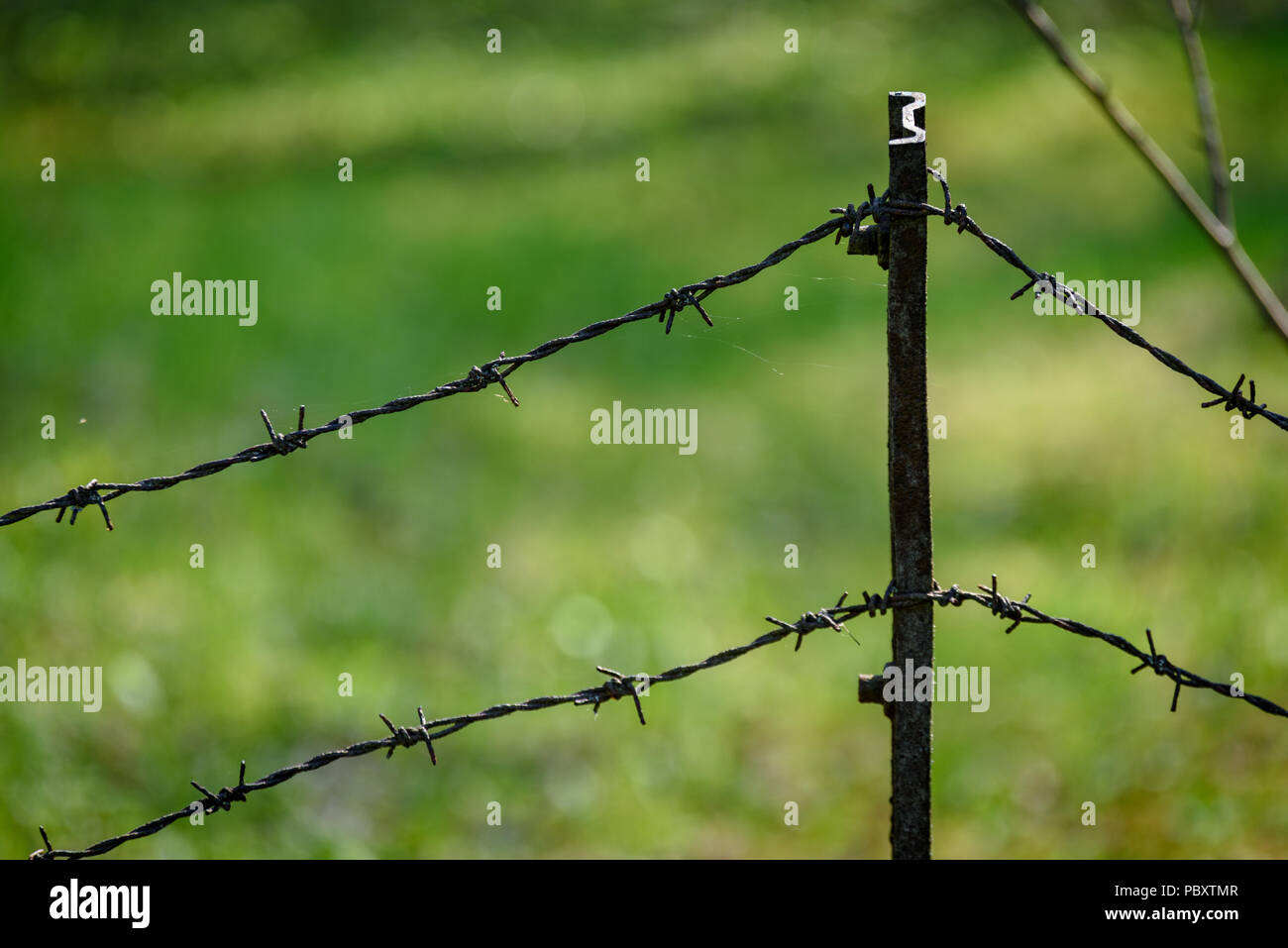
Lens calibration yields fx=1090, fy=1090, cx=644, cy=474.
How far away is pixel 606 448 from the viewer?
8.45m

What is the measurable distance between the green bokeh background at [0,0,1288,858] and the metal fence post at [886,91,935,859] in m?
A: 2.65

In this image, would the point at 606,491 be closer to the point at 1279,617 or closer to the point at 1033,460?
the point at 1033,460

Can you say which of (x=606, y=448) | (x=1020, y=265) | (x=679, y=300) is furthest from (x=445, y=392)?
(x=606, y=448)

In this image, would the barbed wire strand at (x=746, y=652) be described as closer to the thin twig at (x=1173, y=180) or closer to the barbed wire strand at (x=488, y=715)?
the barbed wire strand at (x=488, y=715)

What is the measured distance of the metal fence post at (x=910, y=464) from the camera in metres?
2.36

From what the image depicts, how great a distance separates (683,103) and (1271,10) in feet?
27.3

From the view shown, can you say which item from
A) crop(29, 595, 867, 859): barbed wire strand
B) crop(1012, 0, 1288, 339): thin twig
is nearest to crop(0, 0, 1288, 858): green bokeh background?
crop(29, 595, 867, 859): barbed wire strand

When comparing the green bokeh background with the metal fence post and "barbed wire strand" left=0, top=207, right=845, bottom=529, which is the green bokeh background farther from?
the metal fence post

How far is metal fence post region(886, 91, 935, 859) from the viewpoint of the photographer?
2.36 metres

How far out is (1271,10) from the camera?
48.6ft

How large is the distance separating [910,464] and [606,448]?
6103mm

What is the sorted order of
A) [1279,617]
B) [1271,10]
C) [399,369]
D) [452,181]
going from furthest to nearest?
[1271,10]
[452,181]
[399,369]
[1279,617]

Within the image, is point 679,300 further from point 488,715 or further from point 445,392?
point 488,715
